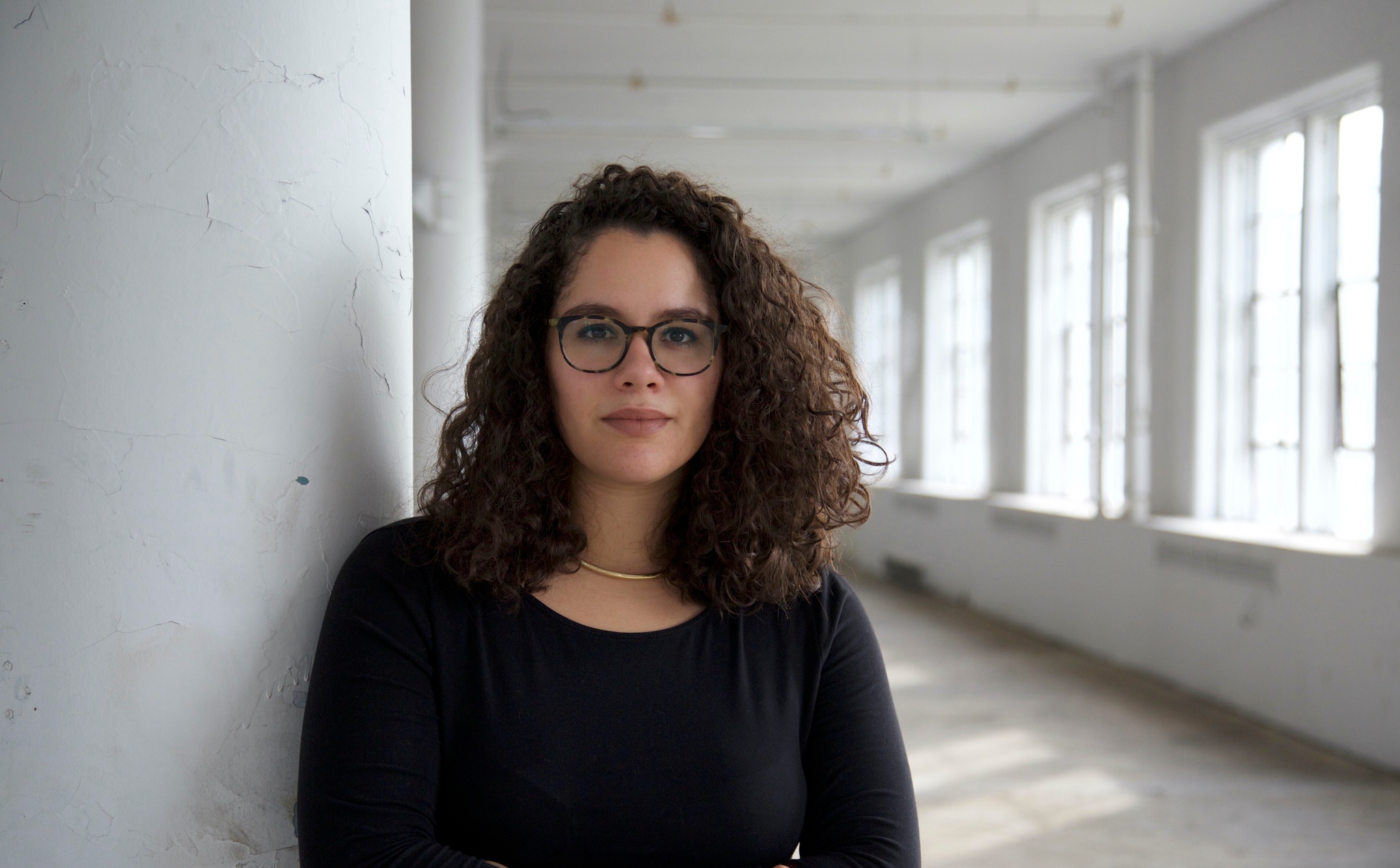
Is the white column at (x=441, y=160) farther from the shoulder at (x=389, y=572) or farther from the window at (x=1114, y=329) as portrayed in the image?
the window at (x=1114, y=329)

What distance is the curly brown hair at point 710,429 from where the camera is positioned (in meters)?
1.37

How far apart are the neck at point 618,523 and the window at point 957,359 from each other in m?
9.13

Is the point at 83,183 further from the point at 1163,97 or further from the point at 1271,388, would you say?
the point at 1163,97

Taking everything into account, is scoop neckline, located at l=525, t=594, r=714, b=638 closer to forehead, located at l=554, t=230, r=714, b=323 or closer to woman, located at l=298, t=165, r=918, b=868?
woman, located at l=298, t=165, r=918, b=868

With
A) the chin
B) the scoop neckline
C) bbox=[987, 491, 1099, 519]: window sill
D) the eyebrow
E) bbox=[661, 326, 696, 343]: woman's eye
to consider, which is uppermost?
the eyebrow

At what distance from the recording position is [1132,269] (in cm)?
711

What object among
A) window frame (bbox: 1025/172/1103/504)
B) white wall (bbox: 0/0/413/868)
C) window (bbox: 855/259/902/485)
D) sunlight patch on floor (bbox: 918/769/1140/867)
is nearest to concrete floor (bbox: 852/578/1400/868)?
sunlight patch on floor (bbox: 918/769/1140/867)

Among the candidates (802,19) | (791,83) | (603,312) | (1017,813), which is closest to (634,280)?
(603,312)

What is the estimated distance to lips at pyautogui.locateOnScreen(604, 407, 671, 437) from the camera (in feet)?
4.40

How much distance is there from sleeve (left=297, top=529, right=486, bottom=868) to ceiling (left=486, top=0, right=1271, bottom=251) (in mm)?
4137

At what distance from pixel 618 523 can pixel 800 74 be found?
6.45 m

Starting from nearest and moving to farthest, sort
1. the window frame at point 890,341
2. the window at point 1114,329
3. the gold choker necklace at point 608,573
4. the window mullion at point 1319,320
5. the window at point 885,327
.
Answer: the gold choker necklace at point 608,573 → the window mullion at point 1319,320 → the window at point 1114,329 → the window frame at point 890,341 → the window at point 885,327

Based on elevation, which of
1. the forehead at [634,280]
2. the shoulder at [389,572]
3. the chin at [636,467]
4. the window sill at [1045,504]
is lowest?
the window sill at [1045,504]

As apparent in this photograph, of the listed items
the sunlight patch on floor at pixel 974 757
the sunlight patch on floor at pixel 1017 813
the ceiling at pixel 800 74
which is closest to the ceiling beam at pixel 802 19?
the ceiling at pixel 800 74
